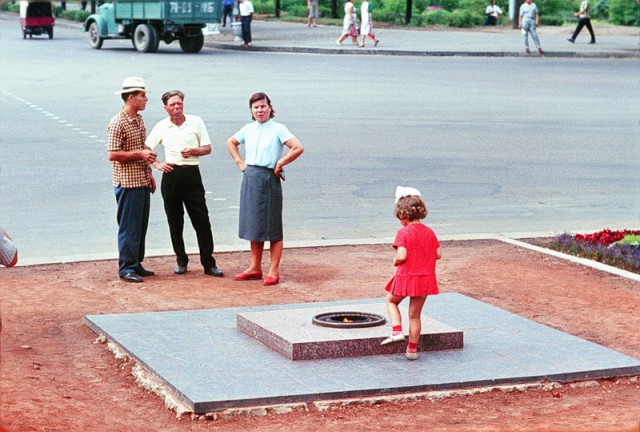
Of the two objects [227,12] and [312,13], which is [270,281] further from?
[227,12]

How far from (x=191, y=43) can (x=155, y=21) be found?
143 centimetres

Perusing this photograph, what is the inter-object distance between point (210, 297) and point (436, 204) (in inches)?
205

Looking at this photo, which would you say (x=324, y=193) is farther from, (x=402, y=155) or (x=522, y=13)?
(x=522, y=13)

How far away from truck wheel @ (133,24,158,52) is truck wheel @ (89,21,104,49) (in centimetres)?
180

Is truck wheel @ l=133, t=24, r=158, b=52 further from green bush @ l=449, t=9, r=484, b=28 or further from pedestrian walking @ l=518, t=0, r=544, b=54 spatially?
green bush @ l=449, t=9, r=484, b=28

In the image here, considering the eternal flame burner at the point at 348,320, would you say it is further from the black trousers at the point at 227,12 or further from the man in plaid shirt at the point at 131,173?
the black trousers at the point at 227,12

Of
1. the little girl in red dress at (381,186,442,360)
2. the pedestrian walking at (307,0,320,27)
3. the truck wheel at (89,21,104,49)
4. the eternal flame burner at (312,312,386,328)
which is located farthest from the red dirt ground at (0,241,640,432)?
the pedestrian walking at (307,0,320,27)

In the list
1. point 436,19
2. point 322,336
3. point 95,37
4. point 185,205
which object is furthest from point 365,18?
point 322,336

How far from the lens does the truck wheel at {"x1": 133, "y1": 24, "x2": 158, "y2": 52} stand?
40456 mm

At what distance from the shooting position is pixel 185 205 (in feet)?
37.0

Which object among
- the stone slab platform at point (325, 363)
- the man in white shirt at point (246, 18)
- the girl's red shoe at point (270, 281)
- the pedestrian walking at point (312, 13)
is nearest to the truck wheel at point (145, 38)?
the man in white shirt at point (246, 18)

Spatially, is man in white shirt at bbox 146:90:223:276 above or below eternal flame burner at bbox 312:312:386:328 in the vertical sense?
above

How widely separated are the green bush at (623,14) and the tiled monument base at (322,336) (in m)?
51.3

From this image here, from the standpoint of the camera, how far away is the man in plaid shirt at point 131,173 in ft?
35.6
